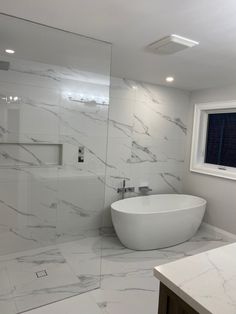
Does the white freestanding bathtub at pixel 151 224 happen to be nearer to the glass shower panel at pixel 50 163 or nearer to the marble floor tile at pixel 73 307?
the glass shower panel at pixel 50 163

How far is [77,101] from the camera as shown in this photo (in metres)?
3.12

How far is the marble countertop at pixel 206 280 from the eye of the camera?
0.92 m

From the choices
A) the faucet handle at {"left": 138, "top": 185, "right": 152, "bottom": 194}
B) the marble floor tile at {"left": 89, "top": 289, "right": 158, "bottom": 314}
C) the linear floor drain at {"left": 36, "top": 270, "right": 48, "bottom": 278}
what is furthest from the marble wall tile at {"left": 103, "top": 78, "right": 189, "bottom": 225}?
the marble floor tile at {"left": 89, "top": 289, "right": 158, "bottom": 314}

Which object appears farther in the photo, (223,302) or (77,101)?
(77,101)

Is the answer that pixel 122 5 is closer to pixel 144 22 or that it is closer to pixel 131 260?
pixel 144 22

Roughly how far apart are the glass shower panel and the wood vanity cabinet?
1505mm

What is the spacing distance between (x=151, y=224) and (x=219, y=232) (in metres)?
1.38

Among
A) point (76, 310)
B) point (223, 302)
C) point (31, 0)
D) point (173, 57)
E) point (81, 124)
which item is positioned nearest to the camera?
point (223, 302)

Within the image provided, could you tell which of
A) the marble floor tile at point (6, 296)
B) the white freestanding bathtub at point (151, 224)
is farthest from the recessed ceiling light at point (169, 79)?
the marble floor tile at point (6, 296)

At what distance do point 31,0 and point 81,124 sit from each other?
1779 mm

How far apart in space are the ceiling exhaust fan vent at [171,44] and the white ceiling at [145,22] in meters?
0.06

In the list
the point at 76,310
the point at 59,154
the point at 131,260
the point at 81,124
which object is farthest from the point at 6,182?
the point at 131,260

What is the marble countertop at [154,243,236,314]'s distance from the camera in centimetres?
92

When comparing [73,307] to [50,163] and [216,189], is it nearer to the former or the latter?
[50,163]
